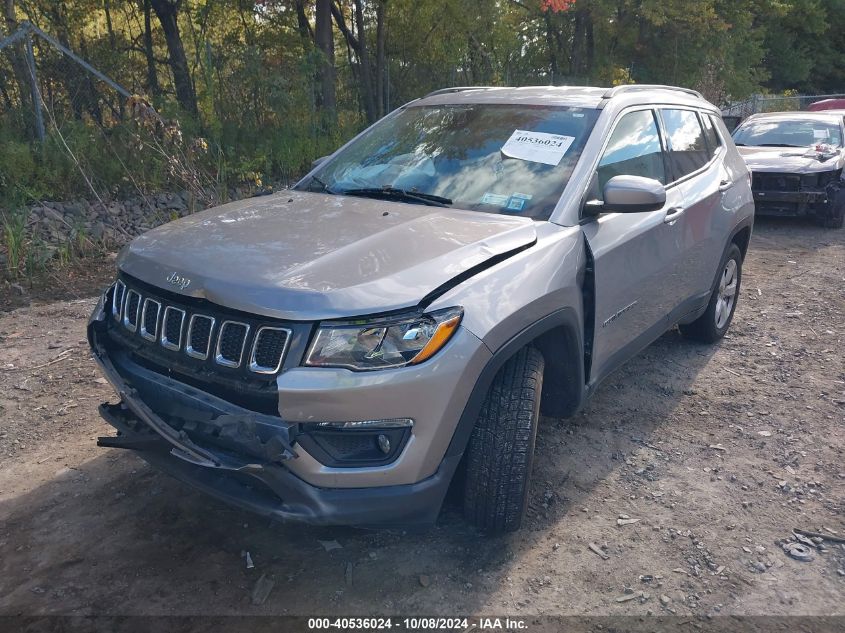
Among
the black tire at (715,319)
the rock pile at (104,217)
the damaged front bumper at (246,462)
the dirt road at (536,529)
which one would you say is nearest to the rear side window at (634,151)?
the black tire at (715,319)

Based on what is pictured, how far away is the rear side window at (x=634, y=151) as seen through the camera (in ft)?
12.3

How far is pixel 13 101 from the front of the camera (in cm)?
882

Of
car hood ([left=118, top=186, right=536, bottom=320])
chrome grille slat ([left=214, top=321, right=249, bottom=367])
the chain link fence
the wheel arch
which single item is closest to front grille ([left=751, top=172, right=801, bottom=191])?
the wheel arch

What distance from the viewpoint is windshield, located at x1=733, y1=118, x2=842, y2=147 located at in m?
10.9

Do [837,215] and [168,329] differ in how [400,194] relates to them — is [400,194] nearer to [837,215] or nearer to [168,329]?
[168,329]

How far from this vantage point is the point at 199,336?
2.72 metres

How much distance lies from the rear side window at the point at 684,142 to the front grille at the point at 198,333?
9.68 ft

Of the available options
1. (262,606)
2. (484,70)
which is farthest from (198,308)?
(484,70)

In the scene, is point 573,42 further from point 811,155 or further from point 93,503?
point 93,503

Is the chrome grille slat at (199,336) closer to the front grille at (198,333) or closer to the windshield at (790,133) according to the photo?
the front grille at (198,333)

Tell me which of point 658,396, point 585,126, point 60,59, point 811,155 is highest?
point 60,59

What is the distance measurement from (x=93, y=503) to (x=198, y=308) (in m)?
1.34

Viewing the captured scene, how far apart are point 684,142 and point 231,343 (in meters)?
3.35

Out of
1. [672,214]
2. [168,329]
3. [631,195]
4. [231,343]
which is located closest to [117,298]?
[168,329]
